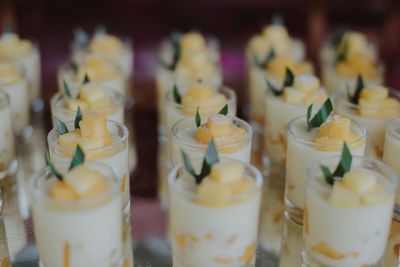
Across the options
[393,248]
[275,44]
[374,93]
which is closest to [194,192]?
[393,248]

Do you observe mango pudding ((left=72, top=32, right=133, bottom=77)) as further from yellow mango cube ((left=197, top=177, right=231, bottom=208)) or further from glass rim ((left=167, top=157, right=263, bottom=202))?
yellow mango cube ((left=197, top=177, right=231, bottom=208))

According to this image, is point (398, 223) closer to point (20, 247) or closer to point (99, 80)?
point (20, 247)

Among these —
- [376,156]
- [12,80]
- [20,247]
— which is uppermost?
[12,80]

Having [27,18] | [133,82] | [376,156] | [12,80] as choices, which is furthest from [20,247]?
[27,18]

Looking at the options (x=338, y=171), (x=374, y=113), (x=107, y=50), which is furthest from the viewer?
(x=107, y=50)

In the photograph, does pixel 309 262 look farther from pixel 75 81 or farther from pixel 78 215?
pixel 75 81
